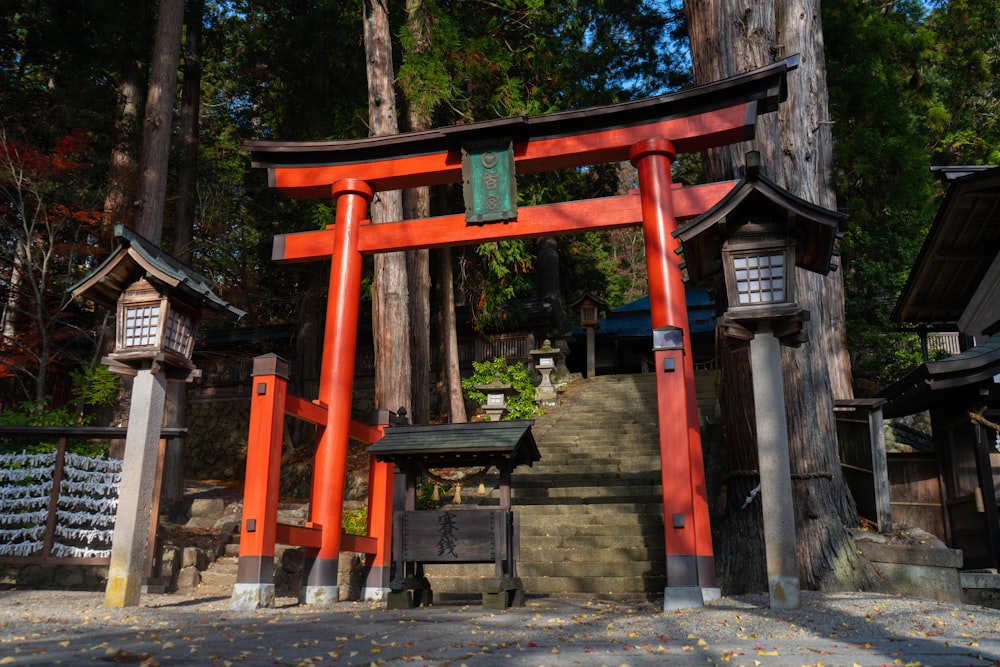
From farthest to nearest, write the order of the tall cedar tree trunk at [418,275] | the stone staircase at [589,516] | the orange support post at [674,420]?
the tall cedar tree trunk at [418,275], the stone staircase at [589,516], the orange support post at [674,420]

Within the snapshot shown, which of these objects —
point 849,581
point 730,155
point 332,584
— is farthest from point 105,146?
point 849,581

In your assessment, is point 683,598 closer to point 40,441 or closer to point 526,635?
point 526,635

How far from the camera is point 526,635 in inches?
193

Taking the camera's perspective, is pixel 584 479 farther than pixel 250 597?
Yes

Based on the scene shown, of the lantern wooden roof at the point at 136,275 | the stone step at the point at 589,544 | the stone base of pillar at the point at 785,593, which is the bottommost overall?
the stone base of pillar at the point at 785,593

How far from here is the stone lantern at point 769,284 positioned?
5.73 m

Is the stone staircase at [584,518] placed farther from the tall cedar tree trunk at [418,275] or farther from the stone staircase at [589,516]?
the tall cedar tree trunk at [418,275]

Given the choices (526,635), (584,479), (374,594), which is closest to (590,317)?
(584,479)

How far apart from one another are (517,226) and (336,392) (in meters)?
2.80

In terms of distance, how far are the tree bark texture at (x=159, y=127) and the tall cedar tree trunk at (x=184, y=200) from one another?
1.80 meters

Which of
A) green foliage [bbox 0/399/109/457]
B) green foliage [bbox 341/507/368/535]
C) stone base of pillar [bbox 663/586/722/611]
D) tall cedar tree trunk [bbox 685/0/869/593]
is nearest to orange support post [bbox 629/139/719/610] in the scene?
stone base of pillar [bbox 663/586/722/611]

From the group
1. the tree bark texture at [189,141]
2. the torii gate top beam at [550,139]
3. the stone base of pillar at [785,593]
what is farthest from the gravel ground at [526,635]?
the tree bark texture at [189,141]

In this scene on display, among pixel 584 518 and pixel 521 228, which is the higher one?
pixel 521 228

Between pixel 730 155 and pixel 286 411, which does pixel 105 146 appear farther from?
pixel 730 155
